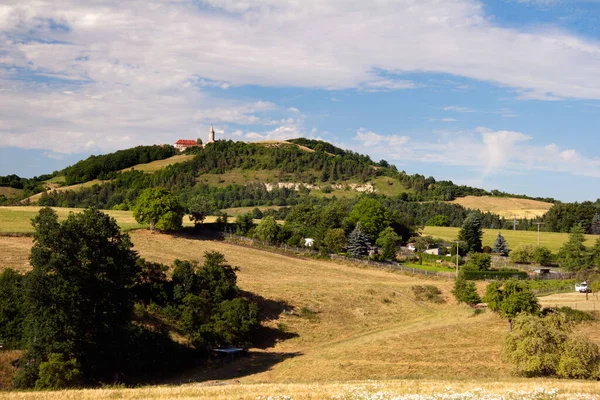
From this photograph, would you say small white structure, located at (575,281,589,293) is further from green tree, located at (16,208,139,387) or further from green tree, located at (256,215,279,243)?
green tree, located at (16,208,139,387)

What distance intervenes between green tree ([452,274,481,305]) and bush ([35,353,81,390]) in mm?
45064

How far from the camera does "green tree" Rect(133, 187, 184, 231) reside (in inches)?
3209

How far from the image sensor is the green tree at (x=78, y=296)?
33.8m

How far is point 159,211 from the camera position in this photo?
82.0 meters

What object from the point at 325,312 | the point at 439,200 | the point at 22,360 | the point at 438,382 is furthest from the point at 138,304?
the point at 439,200

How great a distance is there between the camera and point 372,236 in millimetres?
98375

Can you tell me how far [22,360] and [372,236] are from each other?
7129 cm

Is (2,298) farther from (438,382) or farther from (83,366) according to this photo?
(438,382)

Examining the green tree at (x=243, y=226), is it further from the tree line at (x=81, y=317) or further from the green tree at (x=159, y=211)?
the tree line at (x=81, y=317)

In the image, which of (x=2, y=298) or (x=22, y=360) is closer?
(x=22, y=360)

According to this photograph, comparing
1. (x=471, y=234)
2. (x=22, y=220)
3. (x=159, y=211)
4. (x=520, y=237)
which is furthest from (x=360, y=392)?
(x=520, y=237)

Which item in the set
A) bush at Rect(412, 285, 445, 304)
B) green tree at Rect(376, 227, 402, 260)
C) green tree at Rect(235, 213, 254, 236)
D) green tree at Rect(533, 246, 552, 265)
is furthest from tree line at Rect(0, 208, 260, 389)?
green tree at Rect(533, 246, 552, 265)

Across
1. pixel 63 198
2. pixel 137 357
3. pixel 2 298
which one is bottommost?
pixel 137 357

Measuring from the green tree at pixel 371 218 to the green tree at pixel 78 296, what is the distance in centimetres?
6419
